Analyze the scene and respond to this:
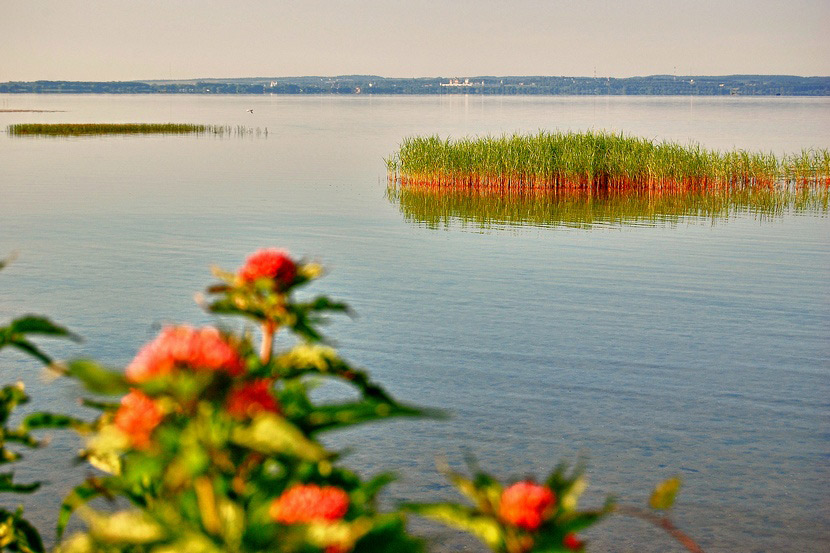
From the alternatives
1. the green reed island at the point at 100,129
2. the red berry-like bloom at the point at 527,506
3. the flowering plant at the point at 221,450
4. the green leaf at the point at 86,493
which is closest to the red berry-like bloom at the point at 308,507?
the flowering plant at the point at 221,450

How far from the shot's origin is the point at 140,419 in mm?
1701

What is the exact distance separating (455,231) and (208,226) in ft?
20.0

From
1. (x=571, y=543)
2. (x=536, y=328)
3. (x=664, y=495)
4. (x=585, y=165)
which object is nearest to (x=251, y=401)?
(x=571, y=543)

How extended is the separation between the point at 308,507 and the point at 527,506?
402 millimetres

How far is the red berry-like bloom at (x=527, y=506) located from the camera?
5.85 feet

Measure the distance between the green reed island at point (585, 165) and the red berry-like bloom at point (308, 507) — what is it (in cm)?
2905

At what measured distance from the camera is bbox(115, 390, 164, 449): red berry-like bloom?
1.70m

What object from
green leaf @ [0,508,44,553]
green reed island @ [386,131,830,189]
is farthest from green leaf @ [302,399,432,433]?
green reed island @ [386,131,830,189]

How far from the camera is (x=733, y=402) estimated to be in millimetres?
11062

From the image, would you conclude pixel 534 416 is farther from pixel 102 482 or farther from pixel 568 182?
pixel 568 182

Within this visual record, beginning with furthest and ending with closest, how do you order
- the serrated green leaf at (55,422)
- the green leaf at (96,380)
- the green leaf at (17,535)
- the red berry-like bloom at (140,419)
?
the green leaf at (17,535)
the serrated green leaf at (55,422)
the red berry-like bloom at (140,419)
the green leaf at (96,380)

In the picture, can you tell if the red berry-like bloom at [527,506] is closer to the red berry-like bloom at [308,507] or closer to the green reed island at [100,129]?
the red berry-like bloom at [308,507]

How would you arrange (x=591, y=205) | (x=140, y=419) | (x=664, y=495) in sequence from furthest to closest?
1. (x=591, y=205)
2. (x=664, y=495)
3. (x=140, y=419)

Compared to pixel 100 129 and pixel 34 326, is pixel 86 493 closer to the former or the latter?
pixel 34 326
